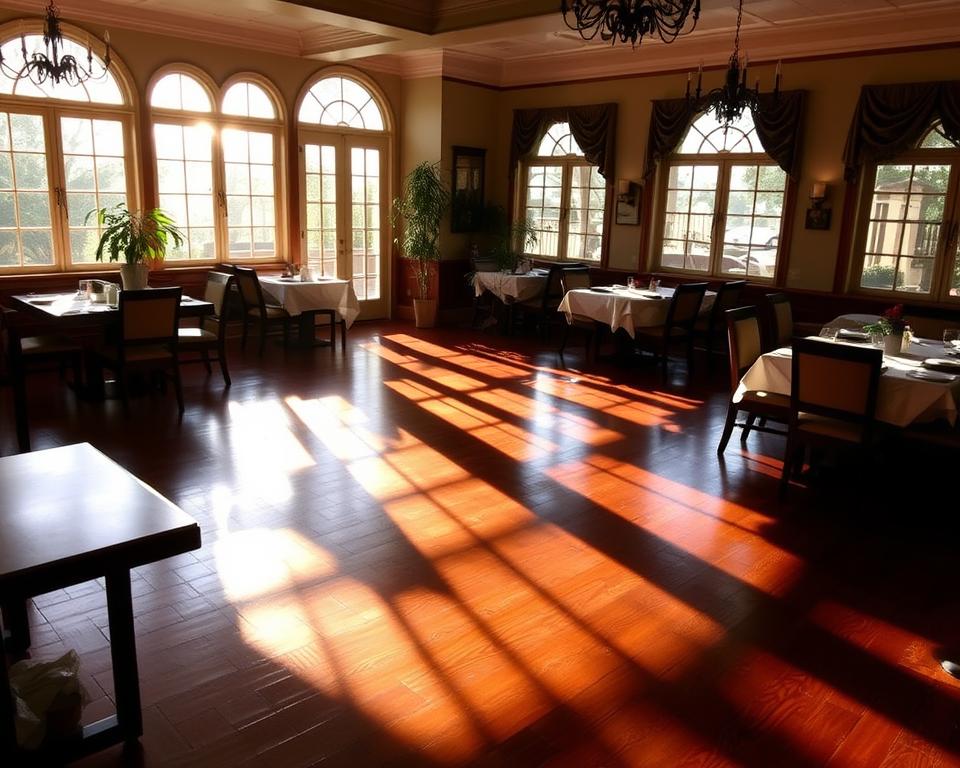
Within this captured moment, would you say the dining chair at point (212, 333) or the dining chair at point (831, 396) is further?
the dining chair at point (212, 333)

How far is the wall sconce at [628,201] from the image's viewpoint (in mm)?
9484

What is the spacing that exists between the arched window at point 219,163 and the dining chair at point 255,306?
976 millimetres

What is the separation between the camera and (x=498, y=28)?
7.15 m

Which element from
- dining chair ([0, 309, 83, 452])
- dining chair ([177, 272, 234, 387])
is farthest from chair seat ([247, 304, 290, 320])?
dining chair ([0, 309, 83, 452])

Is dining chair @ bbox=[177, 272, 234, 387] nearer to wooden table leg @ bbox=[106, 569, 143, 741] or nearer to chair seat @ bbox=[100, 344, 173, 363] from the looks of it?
chair seat @ bbox=[100, 344, 173, 363]

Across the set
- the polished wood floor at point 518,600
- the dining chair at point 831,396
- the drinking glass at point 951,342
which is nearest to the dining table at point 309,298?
the polished wood floor at point 518,600

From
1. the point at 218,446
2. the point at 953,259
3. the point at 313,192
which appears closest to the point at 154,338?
the point at 218,446

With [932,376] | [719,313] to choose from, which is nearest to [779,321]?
[719,313]

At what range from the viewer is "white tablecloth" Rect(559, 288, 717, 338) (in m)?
7.75

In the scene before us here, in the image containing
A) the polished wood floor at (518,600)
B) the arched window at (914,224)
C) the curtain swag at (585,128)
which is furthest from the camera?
the curtain swag at (585,128)

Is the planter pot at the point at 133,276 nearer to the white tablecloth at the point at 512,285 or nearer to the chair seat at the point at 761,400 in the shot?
the white tablecloth at the point at 512,285

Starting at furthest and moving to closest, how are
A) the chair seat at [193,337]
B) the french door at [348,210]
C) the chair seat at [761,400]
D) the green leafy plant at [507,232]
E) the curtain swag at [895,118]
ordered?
the green leafy plant at [507,232], the french door at [348,210], the curtain swag at [895,118], the chair seat at [193,337], the chair seat at [761,400]

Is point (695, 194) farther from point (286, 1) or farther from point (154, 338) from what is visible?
point (154, 338)

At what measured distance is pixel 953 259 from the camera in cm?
746
